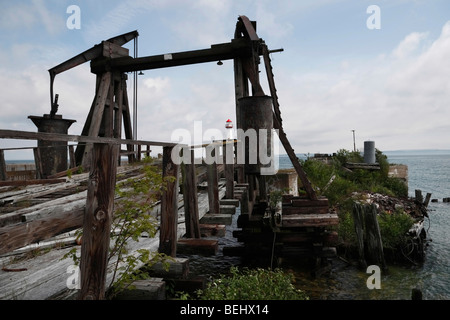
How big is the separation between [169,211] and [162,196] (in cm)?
20

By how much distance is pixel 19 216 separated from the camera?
11.3ft

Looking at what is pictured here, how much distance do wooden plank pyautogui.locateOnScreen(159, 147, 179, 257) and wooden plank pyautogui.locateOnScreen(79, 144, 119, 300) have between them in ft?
4.09

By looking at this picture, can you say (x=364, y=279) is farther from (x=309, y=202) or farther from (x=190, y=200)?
(x=190, y=200)

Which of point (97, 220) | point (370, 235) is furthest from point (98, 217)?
point (370, 235)

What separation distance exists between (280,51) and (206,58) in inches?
92.3

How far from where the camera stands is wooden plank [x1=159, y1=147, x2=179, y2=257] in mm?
3721

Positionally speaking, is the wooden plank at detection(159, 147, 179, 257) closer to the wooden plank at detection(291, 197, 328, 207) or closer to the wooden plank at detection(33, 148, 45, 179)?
the wooden plank at detection(291, 197, 328, 207)

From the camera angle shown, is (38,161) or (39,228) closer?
(39,228)

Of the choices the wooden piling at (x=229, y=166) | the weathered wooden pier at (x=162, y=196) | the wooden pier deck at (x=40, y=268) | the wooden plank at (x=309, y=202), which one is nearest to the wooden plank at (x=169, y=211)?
the weathered wooden pier at (x=162, y=196)

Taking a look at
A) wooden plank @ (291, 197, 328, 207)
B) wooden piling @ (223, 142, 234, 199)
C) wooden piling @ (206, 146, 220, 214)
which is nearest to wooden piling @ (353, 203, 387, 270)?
wooden plank @ (291, 197, 328, 207)

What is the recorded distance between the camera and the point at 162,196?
3.71 metres

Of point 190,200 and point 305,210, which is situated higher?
point 190,200
